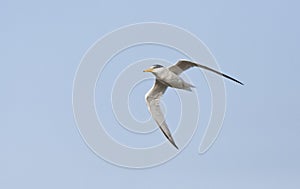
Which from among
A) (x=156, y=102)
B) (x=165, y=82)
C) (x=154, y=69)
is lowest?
(x=156, y=102)

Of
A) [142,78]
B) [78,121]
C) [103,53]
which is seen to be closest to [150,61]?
[142,78]

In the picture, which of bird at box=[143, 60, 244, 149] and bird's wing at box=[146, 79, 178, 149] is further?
bird's wing at box=[146, 79, 178, 149]

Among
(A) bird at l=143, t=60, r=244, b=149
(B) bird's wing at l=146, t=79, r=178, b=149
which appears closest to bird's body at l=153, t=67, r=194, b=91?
(A) bird at l=143, t=60, r=244, b=149

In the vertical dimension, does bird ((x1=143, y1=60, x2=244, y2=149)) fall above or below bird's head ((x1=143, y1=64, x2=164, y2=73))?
below

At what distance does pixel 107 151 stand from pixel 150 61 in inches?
94.9

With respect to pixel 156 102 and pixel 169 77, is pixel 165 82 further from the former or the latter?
pixel 156 102

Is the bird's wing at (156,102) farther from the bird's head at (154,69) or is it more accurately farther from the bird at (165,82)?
the bird's head at (154,69)

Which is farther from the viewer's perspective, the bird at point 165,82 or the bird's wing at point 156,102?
the bird's wing at point 156,102

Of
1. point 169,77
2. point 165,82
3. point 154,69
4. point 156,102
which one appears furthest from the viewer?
point 156,102

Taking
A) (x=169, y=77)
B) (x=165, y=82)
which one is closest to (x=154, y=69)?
(x=169, y=77)

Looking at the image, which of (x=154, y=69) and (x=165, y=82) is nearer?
(x=154, y=69)

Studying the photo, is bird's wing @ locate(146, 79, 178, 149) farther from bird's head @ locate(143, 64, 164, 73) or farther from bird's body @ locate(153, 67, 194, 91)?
bird's head @ locate(143, 64, 164, 73)

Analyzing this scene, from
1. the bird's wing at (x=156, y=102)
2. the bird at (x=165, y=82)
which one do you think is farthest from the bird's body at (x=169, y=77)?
the bird's wing at (x=156, y=102)

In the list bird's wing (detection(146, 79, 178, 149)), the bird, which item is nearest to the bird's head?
the bird
